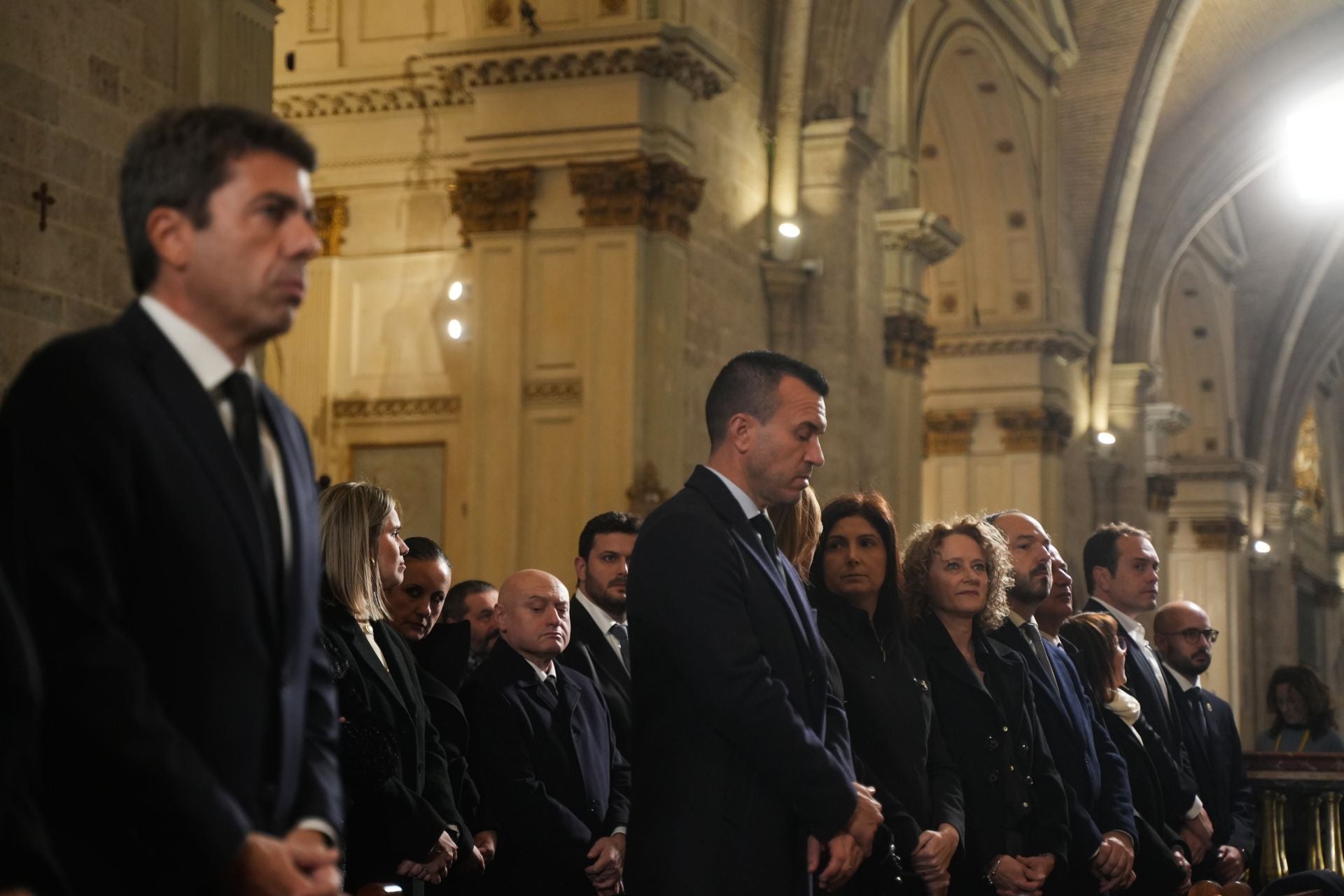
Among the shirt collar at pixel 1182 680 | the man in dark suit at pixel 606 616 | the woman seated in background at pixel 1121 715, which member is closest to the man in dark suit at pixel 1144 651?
the woman seated in background at pixel 1121 715

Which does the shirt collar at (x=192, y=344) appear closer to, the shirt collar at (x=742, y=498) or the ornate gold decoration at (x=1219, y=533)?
the shirt collar at (x=742, y=498)

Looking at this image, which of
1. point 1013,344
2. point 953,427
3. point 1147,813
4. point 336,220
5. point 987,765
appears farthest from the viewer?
point 953,427

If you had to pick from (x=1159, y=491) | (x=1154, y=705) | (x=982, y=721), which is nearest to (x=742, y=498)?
(x=982, y=721)

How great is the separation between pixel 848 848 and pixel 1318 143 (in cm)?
2325

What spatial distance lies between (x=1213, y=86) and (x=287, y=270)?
77.6ft

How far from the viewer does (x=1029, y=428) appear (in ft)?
64.7

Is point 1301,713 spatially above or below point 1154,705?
below

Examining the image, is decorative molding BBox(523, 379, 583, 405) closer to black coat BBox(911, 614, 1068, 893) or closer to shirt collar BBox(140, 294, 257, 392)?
black coat BBox(911, 614, 1068, 893)

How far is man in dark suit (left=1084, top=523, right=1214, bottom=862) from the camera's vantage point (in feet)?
22.8

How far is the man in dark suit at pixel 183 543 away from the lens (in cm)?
217

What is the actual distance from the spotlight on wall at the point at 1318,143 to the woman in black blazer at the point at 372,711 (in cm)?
2230

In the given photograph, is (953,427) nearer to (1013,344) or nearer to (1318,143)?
(1013,344)

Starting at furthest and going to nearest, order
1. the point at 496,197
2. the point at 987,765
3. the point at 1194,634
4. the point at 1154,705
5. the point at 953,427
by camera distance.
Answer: the point at 953,427 → the point at 496,197 → the point at 1194,634 → the point at 1154,705 → the point at 987,765

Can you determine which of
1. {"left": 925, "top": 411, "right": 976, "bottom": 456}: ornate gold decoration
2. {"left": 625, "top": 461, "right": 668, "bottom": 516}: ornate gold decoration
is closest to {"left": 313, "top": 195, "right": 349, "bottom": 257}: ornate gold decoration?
{"left": 625, "top": 461, "right": 668, "bottom": 516}: ornate gold decoration
